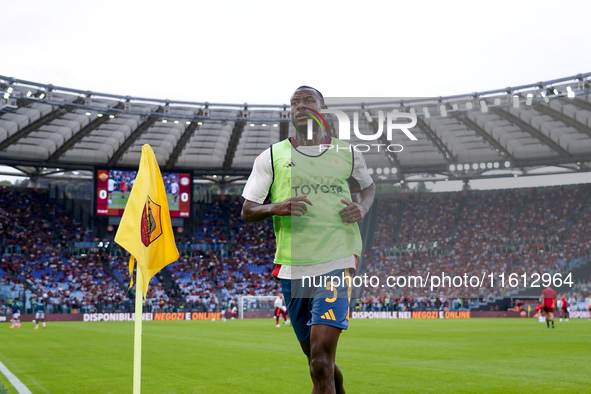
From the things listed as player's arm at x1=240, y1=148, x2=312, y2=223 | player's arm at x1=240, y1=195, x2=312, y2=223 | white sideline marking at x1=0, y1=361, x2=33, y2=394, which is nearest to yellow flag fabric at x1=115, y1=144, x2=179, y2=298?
player's arm at x1=240, y1=148, x2=312, y2=223

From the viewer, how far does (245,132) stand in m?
47.0

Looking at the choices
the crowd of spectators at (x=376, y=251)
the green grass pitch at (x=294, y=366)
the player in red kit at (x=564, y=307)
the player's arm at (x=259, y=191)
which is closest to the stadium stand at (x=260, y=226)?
the crowd of spectators at (x=376, y=251)

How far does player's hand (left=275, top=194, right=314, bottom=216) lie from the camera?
15.7 ft

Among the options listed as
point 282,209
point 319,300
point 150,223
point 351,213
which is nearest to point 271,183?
point 282,209

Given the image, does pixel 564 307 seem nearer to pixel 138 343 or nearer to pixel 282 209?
pixel 138 343

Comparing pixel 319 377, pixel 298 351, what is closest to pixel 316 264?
pixel 319 377

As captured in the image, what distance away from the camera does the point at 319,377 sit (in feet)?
15.7

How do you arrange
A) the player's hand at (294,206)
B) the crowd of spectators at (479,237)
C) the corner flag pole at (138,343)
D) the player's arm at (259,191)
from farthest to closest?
the crowd of spectators at (479,237) < the corner flag pole at (138,343) < the player's arm at (259,191) < the player's hand at (294,206)

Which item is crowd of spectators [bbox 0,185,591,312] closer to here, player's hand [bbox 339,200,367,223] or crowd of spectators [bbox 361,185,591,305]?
crowd of spectators [bbox 361,185,591,305]

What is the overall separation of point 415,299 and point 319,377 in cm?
3978

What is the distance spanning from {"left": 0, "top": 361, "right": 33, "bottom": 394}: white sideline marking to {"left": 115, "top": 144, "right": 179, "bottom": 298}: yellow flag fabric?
3132mm

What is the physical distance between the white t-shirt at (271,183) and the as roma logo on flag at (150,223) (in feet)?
7.26

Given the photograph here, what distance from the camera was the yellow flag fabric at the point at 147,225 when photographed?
7.06 metres

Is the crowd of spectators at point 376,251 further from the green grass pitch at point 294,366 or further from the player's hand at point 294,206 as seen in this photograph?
the player's hand at point 294,206
